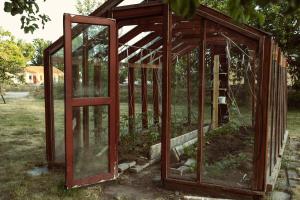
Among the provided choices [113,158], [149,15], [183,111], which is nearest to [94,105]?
[113,158]

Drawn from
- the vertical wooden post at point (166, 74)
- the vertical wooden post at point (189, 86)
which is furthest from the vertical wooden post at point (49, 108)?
the vertical wooden post at point (189, 86)

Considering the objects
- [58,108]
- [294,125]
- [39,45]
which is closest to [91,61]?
[58,108]

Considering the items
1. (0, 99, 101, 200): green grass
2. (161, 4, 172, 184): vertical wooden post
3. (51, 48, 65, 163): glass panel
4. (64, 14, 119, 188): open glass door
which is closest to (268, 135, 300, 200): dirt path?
(161, 4, 172, 184): vertical wooden post

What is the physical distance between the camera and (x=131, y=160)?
19.4 feet

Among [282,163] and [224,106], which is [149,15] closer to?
[282,163]

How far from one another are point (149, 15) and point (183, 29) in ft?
4.80

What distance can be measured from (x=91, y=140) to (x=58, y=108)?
3.20 ft

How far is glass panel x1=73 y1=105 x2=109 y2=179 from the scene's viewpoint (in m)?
4.66

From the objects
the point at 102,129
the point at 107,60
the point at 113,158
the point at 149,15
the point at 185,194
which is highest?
the point at 149,15

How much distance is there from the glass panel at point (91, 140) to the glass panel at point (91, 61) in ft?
0.87

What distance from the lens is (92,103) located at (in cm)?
457

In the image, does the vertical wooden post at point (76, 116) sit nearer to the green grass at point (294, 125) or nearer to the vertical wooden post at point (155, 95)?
the vertical wooden post at point (155, 95)

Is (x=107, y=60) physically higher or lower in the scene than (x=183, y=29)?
lower

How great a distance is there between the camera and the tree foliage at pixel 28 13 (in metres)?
3.67
